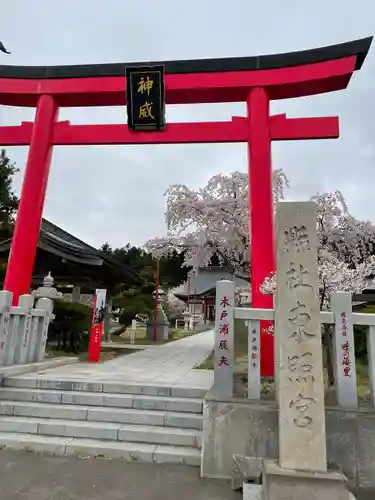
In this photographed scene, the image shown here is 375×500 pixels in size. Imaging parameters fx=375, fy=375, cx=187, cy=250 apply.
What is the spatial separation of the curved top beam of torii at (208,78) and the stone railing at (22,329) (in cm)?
496

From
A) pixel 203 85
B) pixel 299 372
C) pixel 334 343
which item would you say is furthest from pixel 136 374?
pixel 203 85

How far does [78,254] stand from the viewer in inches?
428

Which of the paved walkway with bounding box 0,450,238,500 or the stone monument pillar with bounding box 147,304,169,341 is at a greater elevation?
the stone monument pillar with bounding box 147,304,169,341

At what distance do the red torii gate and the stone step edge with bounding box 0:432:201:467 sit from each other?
3.72 meters

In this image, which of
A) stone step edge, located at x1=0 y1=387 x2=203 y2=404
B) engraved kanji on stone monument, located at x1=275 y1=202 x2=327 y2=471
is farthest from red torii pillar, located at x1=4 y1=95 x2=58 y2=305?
engraved kanji on stone monument, located at x1=275 y1=202 x2=327 y2=471

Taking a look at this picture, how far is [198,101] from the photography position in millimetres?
8883

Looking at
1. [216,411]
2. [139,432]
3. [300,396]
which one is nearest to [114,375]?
[139,432]

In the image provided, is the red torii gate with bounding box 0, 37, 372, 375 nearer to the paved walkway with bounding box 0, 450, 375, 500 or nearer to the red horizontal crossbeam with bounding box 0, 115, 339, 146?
the red horizontal crossbeam with bounding box 0, 115, 339, 146

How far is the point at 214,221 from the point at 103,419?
8131 mm

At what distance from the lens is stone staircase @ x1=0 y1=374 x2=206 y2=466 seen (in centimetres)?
409

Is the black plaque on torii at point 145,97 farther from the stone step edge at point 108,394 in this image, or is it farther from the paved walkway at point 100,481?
the paved walkway at point 100,481

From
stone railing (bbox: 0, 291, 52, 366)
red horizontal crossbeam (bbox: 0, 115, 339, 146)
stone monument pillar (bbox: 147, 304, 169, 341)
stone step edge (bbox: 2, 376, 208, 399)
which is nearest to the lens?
stone step edge (bbox: 2, 376, 208, 399)

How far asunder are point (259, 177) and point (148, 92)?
3.11 metres

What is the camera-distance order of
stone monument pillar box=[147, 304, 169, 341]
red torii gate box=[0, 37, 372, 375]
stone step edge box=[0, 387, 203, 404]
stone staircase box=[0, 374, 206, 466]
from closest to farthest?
stone staircase box=[0, 374, 206, 466] → stone step edge box=[0, 387, 203, 404] → red torii gate box=[0, 37, 372, 375] → stone monument pillar box=[147, 304, 169, 341]
